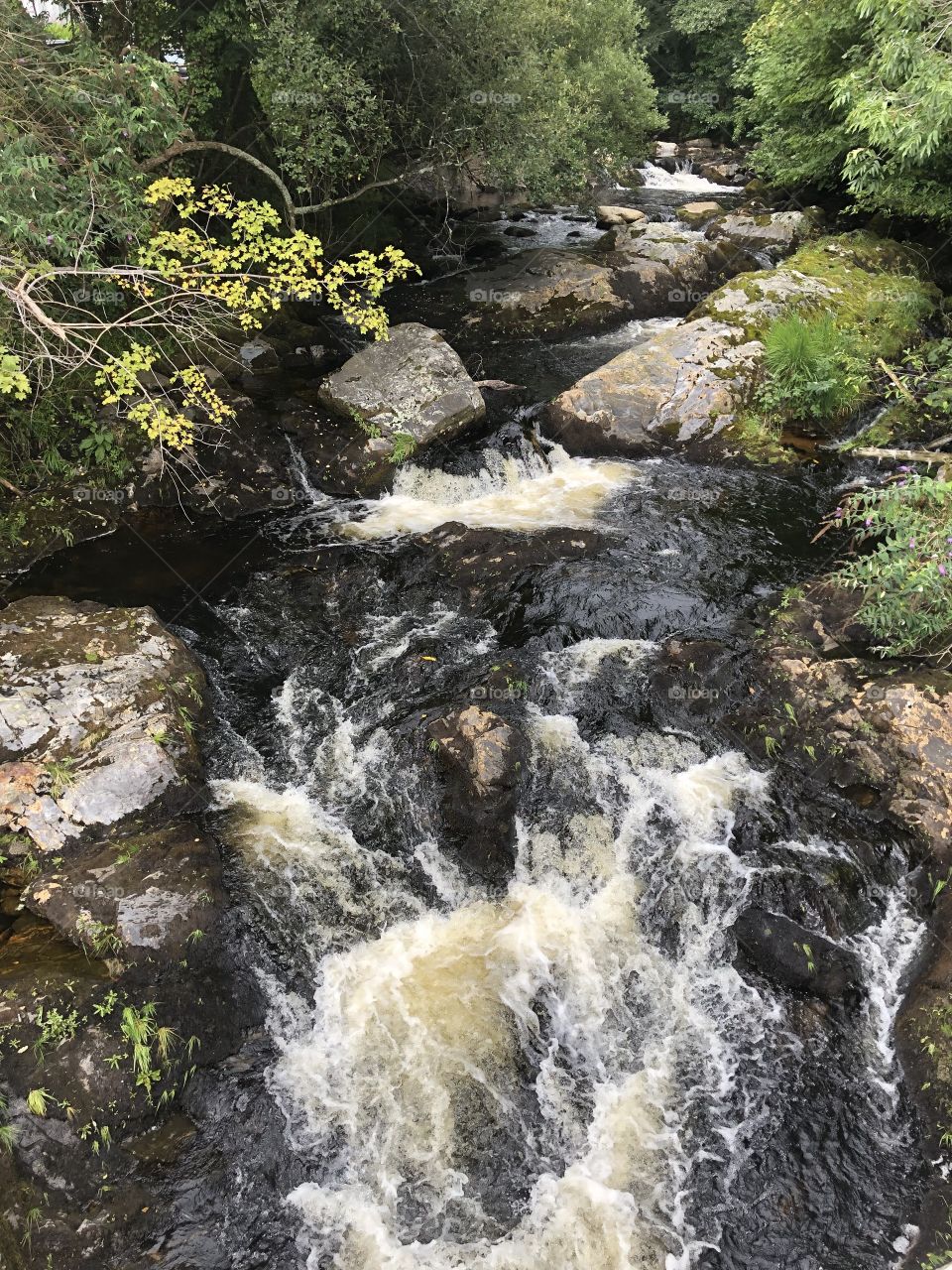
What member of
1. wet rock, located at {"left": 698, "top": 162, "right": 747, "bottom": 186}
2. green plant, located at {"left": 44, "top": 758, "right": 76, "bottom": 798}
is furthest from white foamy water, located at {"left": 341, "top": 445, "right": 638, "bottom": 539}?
wet rock, located at {"left": 698, "top": 162, "right": 747, "bottom": 186}

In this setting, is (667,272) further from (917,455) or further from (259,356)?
(917,455)

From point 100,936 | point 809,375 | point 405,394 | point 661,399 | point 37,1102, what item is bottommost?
point 37,1102

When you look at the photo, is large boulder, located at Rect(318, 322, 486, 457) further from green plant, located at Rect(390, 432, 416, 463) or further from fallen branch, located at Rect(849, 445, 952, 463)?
fallen branch, located at Rect(849, 445, 952, 463)

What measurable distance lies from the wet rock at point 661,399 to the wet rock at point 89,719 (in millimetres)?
6663

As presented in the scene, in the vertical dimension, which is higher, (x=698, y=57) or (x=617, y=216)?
(x=698, y=57)

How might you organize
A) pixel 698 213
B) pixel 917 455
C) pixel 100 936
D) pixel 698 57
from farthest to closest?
pixel 698 57
pixel 698 213
pixel 917 455
pixel 100 936

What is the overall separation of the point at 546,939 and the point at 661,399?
8.19 m

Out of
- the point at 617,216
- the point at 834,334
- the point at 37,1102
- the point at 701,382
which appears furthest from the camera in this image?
the point at 617,216

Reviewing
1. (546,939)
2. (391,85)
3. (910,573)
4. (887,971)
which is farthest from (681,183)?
(546,939)

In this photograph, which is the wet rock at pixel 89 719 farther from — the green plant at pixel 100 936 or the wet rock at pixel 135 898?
the green plant at pixel 100 936

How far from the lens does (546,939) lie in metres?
5.81

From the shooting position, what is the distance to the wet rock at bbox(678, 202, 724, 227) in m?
19.4

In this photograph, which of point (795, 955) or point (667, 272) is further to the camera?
point (667, 272)

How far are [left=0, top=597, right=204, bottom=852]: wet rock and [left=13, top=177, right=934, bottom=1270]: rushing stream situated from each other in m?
0.55
